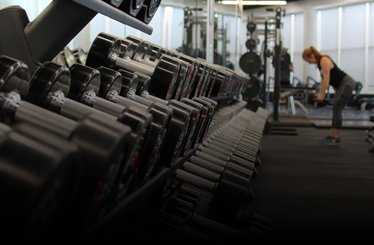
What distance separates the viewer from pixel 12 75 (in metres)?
0.77

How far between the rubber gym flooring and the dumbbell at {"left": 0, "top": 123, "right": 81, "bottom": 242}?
1.52 metres

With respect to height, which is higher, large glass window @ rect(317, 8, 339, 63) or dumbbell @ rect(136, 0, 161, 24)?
large glass window @ rect(317, 8, 339, 63)

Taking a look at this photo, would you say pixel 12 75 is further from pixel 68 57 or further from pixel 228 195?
pixel 68 57

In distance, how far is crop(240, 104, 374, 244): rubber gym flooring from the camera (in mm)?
2387

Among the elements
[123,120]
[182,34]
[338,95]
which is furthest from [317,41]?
[123,120]

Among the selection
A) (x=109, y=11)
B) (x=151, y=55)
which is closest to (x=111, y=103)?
(x=109, y=11)

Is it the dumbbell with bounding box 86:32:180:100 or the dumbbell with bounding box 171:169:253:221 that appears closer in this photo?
the dumbbell with bounding box 86:32:180:100

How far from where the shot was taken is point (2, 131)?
0.65 meters

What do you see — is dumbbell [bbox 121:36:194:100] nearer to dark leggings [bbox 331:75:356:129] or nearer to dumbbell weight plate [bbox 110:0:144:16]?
dumbbell weight plate [bbox 110:0:144:16]

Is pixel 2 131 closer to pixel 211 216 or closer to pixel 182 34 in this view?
pixel 211 216

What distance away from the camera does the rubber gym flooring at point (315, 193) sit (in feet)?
7.83

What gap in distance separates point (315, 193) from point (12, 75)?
9.45 feet

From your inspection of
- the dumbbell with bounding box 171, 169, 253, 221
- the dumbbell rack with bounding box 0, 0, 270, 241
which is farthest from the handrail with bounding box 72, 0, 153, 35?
the dumbbell with bounding box 171, 169, 253, 221

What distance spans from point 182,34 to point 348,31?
10.5 m
